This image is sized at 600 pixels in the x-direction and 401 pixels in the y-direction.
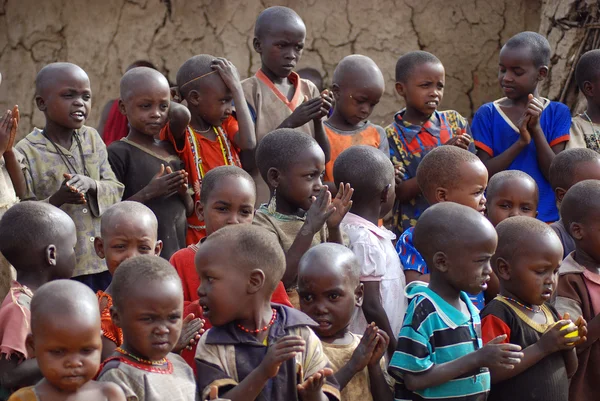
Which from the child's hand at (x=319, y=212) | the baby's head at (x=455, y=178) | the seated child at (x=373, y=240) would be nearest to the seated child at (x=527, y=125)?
the baby's head at (x=455, y=178)

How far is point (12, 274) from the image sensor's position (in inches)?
185

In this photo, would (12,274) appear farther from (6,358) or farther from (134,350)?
(134,350)

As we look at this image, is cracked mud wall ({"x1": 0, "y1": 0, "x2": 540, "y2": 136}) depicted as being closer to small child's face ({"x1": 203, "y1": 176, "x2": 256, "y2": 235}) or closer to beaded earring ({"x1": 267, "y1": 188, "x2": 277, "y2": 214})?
beaded earring ({"x1": 267, "y1": 188, "x2": 277, "y2": 214})

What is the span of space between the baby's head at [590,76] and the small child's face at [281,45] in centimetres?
167

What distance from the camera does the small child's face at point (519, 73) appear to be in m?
5.65

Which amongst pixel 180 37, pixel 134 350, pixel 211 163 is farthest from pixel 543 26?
pixel 134 350

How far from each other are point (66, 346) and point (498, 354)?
1.52 metres

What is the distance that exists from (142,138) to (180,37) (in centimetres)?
244

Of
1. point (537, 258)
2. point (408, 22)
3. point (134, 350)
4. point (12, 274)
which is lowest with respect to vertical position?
point (12, 274)

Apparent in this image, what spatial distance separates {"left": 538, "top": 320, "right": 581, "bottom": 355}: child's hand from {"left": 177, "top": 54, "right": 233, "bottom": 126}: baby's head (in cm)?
210

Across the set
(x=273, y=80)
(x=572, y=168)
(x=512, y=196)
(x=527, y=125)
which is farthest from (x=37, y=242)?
(x=527, y=125)

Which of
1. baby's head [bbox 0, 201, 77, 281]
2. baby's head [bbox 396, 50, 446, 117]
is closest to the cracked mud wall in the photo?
baby's head [bbox 396, 50, 446, 117]

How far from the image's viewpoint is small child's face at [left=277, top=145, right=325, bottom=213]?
438cm

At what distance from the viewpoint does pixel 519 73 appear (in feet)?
18.6
